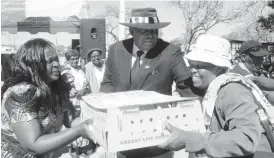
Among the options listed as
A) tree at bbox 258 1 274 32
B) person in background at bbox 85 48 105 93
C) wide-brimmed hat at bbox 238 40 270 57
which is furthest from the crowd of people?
tree at bbox 258 1 274 32

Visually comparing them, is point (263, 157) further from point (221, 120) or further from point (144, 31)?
point (144, 31)

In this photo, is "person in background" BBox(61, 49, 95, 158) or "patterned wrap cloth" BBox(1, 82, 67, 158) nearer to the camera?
"patterned wrap cloth" BBox(1, 82, 67, 158)

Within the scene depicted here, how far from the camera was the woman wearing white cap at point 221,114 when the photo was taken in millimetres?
1598

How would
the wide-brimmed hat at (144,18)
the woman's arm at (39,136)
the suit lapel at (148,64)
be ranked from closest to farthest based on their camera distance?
the woman's arm at (39,136) < the suit lapel at (148,64) < the wide-brimmed hat at (144,18)

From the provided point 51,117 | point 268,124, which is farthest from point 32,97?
point 268,124

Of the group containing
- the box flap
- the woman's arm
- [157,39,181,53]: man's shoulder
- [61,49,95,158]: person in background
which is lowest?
[61,49,95,158]: person in background

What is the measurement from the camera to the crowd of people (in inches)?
65.2

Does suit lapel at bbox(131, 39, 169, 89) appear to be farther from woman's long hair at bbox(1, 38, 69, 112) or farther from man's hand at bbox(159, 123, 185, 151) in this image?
man's hand at bbox(159, 123, 185, 151)

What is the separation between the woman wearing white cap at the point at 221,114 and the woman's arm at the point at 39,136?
0.54 meters

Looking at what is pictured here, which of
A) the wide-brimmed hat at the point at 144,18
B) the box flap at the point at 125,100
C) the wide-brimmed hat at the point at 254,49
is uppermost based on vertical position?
the wide-brimmed hat at the point at 144,18

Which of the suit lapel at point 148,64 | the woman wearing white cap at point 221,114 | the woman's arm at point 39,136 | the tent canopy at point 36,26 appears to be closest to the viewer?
the woman wearing white cap at point 221,114

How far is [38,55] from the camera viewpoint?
6.87 feet

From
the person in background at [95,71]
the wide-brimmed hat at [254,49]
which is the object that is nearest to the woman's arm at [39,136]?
the wide-brimmed hat at [254,49]

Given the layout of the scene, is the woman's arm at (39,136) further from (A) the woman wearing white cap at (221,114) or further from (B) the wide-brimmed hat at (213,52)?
(B) the wide-brimmed hat at (213,52)
